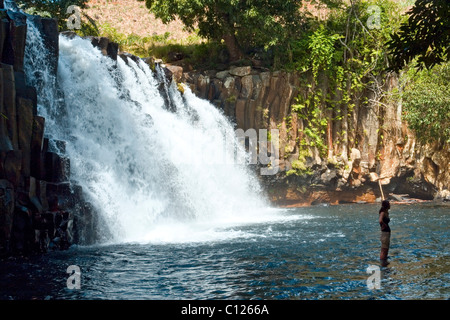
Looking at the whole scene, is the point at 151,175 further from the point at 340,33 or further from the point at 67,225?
the point at 340,33

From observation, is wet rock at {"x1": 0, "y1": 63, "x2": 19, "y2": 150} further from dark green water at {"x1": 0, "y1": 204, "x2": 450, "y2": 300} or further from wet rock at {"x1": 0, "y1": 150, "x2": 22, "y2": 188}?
dark green water at {"x1": 0, "y1": 204, "x2": 450, "y2": 300}

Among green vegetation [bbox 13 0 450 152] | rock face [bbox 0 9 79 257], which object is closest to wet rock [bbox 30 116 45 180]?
rock face [bbox 0 9 79 257]

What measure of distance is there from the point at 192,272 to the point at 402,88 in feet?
79.1

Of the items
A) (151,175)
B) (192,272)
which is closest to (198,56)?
(151,175)

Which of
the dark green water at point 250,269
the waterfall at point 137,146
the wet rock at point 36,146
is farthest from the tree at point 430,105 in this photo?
the wet rock at point 36,146

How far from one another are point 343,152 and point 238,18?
10.8 m

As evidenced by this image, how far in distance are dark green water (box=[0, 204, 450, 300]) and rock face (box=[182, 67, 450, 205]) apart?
1305 cm

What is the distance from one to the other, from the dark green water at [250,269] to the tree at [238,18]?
14.5 m

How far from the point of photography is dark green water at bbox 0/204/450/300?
909 centimetres

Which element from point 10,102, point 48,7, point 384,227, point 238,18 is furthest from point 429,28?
point 48,7

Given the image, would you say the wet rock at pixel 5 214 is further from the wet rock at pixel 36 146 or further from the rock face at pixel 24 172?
the wet rock at pixel 36 146

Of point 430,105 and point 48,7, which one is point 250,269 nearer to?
point 430,105

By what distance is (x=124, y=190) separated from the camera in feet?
61.6

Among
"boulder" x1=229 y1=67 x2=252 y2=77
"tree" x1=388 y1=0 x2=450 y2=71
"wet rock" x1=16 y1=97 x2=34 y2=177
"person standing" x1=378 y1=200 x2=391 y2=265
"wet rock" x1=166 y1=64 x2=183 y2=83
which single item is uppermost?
"boulder" x1=229 y1=67 x2=252 y2=77
